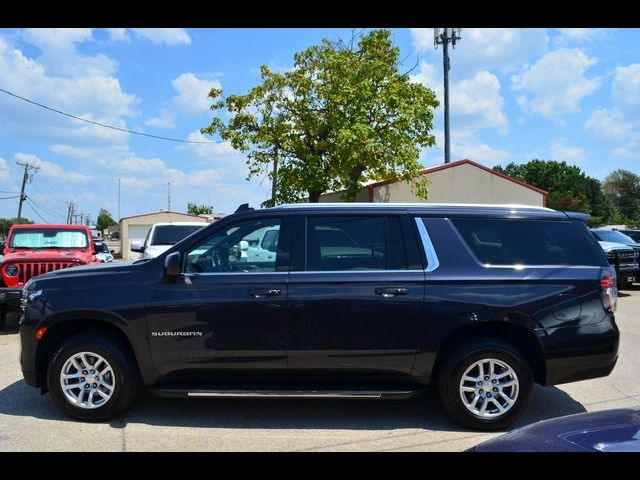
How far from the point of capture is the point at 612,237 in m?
16.2

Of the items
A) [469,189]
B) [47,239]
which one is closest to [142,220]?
[469,189]

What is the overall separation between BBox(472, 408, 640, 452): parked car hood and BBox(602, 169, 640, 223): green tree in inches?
4061

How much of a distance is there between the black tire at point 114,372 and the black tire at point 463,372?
2775 mm

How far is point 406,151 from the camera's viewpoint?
20.6 m

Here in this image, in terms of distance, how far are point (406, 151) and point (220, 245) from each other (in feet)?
53.7

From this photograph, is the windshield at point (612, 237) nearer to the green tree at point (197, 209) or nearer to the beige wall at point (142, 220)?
the beige wall at point (142, 220)

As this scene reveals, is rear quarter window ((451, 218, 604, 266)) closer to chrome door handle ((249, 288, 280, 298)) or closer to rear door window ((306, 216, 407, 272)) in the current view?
rear door window ((306, 216, 407, 272))

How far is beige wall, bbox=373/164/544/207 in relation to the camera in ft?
80.0

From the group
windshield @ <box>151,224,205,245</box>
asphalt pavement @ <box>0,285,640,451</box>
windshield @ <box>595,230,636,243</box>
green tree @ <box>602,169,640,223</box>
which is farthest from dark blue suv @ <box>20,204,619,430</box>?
green tree @ <box>602,169,640,223</box>

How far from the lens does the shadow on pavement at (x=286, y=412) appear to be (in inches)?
196

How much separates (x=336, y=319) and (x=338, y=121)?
15.8 m

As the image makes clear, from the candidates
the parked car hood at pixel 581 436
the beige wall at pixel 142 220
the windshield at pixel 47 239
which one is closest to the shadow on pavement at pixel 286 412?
the parked car hood at pixel 581 436
